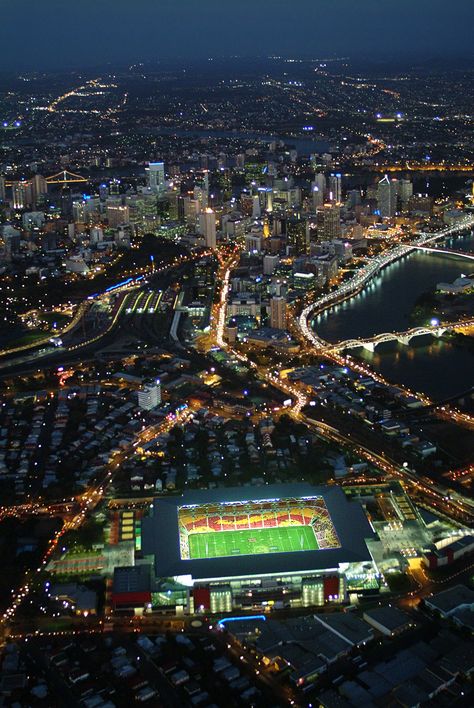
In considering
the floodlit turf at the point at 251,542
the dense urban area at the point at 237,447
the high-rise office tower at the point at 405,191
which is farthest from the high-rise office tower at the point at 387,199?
the floodlit turf at the point at 251,542

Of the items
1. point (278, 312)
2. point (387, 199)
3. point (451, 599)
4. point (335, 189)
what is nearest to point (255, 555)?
point (451, 599)

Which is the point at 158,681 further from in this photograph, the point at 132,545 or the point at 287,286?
the point at 287,286

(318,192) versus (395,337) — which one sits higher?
(318,192)

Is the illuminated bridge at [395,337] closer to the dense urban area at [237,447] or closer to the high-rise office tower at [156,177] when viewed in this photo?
the dense urban area at [237,447]

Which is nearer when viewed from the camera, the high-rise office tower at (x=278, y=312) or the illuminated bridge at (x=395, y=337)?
the illuminated bridge at (x=395, y=337)

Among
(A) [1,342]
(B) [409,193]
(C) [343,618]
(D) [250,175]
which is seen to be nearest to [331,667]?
(C) [343,618]

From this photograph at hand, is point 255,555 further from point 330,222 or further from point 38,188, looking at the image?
point 38,188

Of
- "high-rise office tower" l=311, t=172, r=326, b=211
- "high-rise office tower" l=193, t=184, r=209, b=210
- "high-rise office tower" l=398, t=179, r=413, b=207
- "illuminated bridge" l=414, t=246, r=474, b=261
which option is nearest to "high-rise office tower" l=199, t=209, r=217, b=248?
"high-rise office tower" l=193, t=184, r=209, b=210
